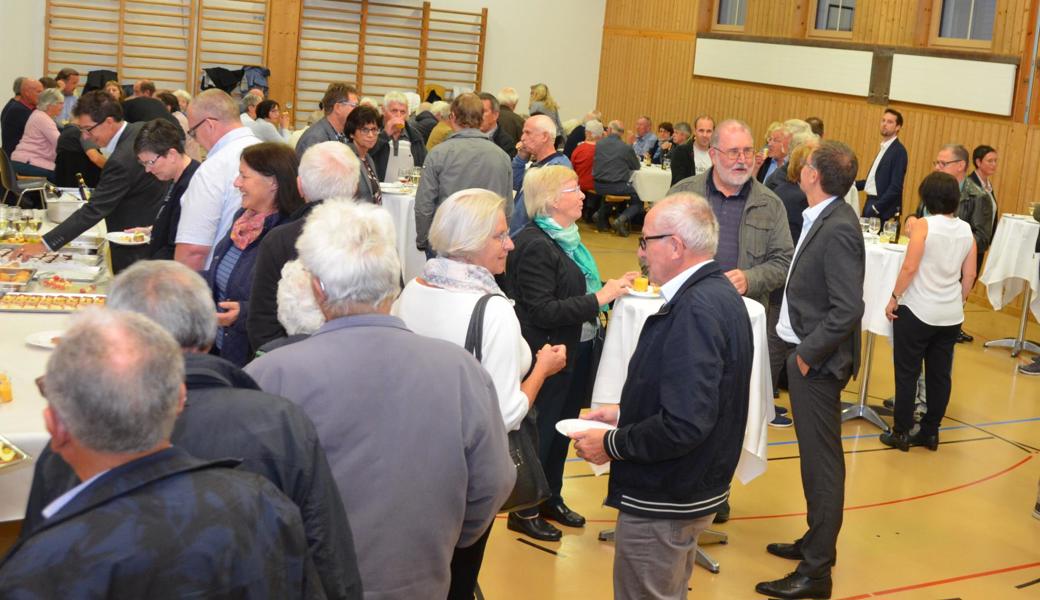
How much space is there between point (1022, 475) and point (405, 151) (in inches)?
232

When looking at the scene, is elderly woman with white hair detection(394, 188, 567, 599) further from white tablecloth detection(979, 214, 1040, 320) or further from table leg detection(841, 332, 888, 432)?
white tablecloth detection(979, 214, 1040, 320)

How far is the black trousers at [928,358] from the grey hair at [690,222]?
128 inches

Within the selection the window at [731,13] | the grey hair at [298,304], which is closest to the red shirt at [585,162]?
the window at [731,13]

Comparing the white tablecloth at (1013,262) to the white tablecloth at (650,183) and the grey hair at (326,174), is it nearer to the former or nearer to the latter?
the white tablecloth at (650,183)

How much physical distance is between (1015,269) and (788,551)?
15.0ft

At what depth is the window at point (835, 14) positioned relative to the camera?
39.3 ft

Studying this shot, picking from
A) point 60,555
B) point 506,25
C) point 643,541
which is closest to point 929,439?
point 643,541

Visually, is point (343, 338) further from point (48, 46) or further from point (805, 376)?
point (48, 46)

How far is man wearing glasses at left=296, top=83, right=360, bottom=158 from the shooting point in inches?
251

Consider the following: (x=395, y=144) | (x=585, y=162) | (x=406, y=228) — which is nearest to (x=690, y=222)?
(x=406, y=228)

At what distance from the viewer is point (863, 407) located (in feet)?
20.4

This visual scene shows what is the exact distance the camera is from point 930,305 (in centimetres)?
561

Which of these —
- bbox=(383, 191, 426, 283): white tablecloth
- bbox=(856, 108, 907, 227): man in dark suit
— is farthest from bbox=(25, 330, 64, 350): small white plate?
bbox=(856, 108, 907, 227): man in dark suit

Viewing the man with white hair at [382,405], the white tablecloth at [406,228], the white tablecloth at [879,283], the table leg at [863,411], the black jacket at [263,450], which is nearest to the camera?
the black jacket at [263,450]
